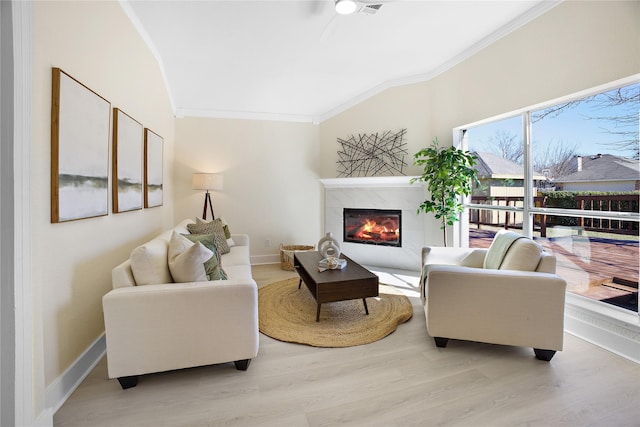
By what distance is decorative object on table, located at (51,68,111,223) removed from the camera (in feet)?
5.17

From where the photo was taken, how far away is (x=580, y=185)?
2521mm

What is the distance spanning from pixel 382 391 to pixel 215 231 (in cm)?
265

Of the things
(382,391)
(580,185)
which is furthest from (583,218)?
(382,391)

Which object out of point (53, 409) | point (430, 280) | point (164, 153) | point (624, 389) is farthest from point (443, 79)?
point (53, 409)

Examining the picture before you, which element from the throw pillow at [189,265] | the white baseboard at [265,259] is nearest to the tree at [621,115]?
the throw pillow at [189,265]

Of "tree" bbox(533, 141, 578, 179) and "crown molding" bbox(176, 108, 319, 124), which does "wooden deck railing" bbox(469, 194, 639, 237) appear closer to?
"tree" bbox(533, 141, 578, 179)

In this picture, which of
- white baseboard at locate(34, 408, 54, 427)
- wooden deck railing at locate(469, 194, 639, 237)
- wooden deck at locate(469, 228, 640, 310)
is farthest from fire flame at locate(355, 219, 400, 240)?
white baseboard at locate(34, 408, 54, 427)

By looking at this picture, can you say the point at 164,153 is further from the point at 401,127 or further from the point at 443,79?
the point at 443,79

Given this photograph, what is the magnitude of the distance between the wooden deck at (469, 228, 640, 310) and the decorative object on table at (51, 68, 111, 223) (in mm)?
3849

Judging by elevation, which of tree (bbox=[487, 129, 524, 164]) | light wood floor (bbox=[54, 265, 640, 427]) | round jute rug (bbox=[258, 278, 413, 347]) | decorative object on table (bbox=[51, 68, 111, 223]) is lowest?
light wood floor (bbox=[54, 265, 640, 427])

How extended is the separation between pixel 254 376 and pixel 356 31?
3144mm

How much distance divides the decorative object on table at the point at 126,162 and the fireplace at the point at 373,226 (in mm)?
3015

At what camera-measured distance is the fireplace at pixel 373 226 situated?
4391 mm

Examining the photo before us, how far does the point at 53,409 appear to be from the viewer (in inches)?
60.9
